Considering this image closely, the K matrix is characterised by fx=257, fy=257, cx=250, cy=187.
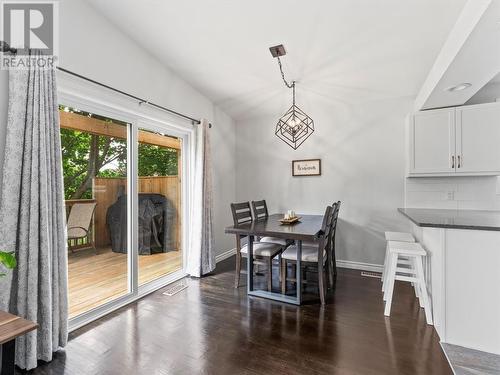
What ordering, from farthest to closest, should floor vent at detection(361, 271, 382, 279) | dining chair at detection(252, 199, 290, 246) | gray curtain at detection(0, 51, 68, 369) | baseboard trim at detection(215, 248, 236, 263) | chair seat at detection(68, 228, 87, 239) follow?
1. baseboard trim at detection(215, 248, 236, 263)
2. floor vent at detection(361, 271, 382, 279)
3. dining chair at detection(252, 199, 290, 246)
4. chair seat at detection(68, 228, 87, 239)
5. gray curtain at detection(0, 51, 68, 369)

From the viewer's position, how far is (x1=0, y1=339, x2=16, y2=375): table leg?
1.04 meters

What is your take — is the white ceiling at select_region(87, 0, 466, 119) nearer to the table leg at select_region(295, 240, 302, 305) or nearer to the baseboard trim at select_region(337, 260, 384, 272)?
the table leg at select_region(295, 240, 302, 305)

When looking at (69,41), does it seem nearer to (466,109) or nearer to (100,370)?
(100,370)

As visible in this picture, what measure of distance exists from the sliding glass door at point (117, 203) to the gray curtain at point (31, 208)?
0.40 metres

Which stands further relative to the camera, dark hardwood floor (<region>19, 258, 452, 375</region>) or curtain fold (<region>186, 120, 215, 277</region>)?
curtain fold (<region>186, 120, 215, 277</region>)

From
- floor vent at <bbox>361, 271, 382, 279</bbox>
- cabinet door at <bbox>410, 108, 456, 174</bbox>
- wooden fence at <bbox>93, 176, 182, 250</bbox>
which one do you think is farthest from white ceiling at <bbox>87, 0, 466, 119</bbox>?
floor vent at <bbox>361, 271, 382, 279</bbox>

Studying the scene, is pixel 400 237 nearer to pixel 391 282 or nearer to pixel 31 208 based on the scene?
pixel 391 282

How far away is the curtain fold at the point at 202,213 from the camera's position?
3.55m

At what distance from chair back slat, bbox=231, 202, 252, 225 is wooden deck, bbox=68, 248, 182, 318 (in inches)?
49.0

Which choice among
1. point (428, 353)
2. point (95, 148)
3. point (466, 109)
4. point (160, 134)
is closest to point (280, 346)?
point (428, 353)

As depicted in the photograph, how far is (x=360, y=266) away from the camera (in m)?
3.79

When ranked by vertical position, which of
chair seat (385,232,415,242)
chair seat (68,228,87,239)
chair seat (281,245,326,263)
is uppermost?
chair seat (68,228,87,239)

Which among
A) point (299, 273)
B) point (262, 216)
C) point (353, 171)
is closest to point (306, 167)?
point (353, 171)

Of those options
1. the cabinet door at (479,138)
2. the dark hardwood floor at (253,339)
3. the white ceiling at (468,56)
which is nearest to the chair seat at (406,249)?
the dark hardwood floor at (253,339)
